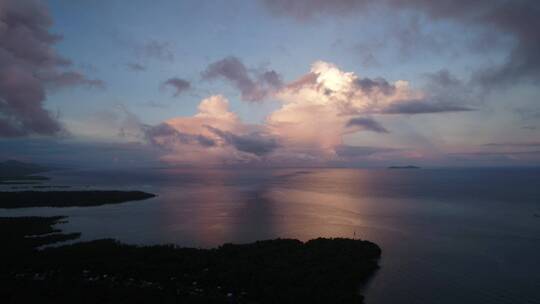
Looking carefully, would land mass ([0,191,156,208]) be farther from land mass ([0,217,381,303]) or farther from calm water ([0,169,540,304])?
land mass ([0,217,381,303])

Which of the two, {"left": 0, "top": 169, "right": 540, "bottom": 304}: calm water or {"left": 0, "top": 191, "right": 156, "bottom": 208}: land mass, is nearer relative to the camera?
{"left": 0, "top": 169, "right": 540, "bottom": 304}: calm water

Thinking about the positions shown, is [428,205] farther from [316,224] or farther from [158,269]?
[158,269]

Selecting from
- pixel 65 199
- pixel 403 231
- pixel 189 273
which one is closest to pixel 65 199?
pixel 65 199

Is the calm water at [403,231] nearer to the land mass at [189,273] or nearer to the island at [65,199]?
the land mass at [189,273]

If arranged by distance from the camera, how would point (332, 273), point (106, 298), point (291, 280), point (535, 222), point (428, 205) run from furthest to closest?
point (428, 205)
point (535, 222)
point (332, 273)
point (291, 280)
point (106, 298)

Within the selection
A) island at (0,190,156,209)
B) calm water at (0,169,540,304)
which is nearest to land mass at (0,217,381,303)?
calm water at (0,169,540,304)

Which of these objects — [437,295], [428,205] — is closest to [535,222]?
[428,205]
